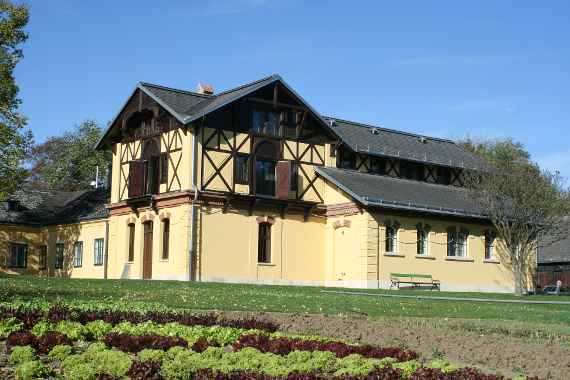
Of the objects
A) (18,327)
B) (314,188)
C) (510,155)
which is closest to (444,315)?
(18,327)

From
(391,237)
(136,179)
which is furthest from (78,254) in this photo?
(391,237)

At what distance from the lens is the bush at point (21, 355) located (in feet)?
31.0

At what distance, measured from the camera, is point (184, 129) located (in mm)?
34500

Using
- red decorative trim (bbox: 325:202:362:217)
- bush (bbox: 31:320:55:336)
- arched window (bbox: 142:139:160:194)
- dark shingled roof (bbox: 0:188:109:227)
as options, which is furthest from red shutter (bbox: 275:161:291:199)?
bush (bbox: 31:320:55:336)

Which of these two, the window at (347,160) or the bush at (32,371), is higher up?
the window at (347,160)

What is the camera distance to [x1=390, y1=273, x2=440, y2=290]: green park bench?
36241 mm

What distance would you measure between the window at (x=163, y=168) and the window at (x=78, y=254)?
978 centimetres

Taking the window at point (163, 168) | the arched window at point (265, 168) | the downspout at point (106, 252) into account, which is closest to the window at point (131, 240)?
the downspout at point (106, 252)

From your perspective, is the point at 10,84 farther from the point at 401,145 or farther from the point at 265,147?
the point at 401,145

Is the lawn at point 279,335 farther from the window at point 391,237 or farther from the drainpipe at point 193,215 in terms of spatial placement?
the window at point 391,237

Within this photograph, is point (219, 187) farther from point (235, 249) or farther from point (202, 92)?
point (202, 92)

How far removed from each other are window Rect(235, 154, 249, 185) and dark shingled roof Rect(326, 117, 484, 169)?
520 cm

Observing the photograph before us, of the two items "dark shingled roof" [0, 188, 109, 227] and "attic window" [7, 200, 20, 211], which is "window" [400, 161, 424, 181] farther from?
"attic window" [7, 200, 20, 211]

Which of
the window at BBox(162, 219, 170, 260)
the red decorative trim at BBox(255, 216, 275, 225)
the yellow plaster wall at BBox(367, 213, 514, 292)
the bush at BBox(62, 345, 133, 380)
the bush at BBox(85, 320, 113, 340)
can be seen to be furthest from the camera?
the yellow plaster wall at BBox(367, 213, 514, 292)
